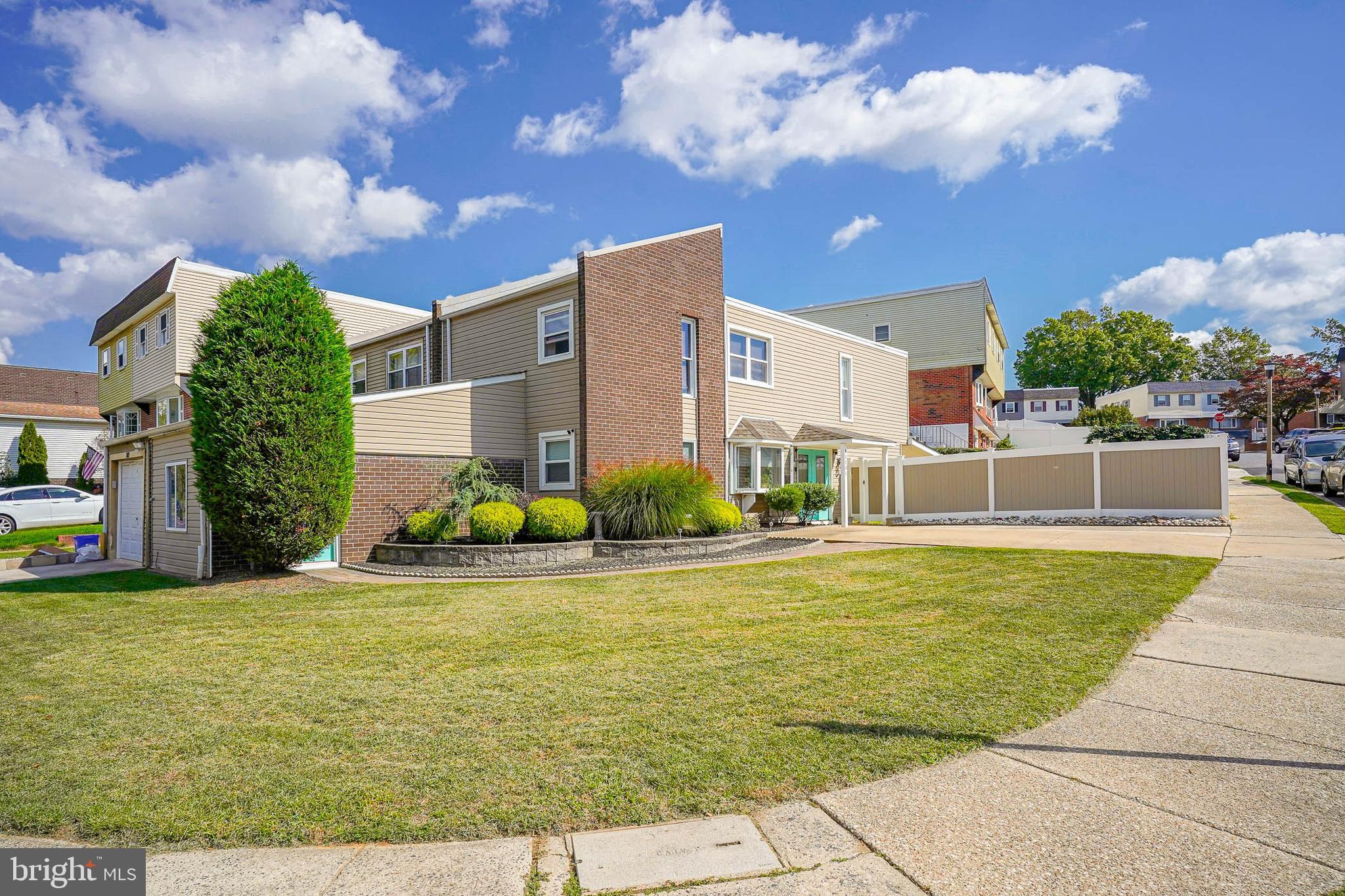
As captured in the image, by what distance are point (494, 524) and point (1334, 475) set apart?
22737mm

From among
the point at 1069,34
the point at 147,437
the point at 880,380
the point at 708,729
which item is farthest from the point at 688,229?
the point at 708,729

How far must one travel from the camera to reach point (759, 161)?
16312 millimetres

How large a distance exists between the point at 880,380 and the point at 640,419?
1217 cm

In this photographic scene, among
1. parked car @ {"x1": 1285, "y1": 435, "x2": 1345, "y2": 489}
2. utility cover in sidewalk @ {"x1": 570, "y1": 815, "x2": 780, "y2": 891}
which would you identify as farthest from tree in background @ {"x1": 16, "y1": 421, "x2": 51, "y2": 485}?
parked car @ {"x1": 1285, "y1": 435, "x2": 1345, "y2": 489}

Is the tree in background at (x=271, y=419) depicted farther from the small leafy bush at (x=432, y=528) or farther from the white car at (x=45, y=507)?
the white car at (x=45, y=507)

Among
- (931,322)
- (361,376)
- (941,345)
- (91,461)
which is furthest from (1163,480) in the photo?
(91,461)

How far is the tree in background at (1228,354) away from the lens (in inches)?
2766

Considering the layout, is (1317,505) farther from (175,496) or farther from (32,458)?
(32,458)

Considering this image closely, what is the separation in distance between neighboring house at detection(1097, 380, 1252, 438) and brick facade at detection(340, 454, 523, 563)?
6683cm

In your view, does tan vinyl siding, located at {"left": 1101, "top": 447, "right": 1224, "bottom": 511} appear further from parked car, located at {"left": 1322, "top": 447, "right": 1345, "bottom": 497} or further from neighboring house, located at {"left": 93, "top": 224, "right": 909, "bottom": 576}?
parked car, located at {"left": 1322, "top": 447, "right": 1345, "bottom": 497}

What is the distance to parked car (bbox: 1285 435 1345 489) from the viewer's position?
21.8 m

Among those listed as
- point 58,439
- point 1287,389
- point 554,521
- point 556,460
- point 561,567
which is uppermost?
point 1287,389

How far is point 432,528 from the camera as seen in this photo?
14.0 meters

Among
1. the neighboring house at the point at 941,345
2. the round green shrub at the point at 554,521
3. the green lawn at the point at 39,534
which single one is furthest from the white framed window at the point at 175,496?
the neighboring house at the point at 941,345
